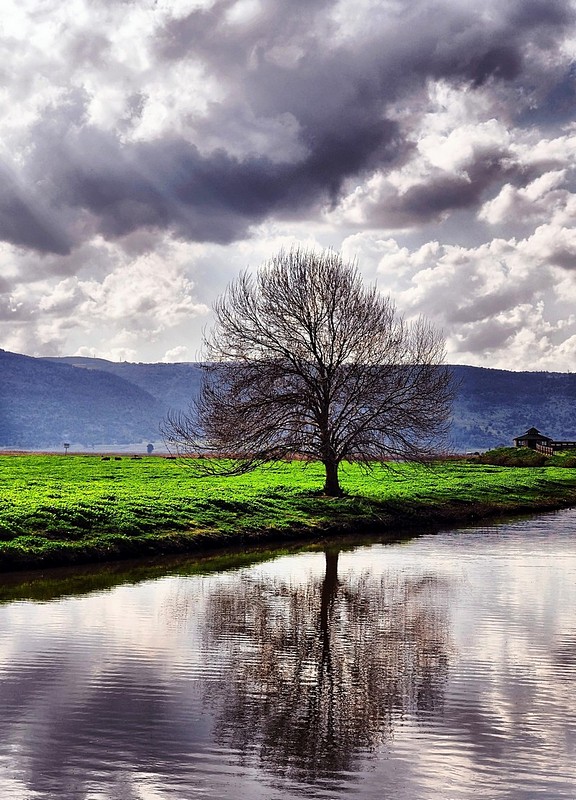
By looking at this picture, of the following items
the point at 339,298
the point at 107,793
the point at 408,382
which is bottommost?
the point at 107,793

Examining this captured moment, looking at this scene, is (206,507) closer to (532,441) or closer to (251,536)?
(251,536)

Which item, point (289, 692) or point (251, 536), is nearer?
point (289, 692)

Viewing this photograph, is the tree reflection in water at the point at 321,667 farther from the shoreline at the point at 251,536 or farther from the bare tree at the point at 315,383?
the bare tree at the point at 315,383

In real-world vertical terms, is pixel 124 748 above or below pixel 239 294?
below

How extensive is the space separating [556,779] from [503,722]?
5.89ft

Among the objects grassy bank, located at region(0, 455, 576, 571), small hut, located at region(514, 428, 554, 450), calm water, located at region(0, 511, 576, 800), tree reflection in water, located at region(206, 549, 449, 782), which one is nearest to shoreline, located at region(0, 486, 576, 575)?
grassy bank, located at region(0, 455, 576, 571)

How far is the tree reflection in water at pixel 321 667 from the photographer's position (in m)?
9.16

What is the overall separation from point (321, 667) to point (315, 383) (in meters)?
29.7

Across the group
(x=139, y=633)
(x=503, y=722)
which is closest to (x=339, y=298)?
(x=139, y=633)

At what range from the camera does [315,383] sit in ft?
138

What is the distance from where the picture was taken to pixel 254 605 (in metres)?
18.3

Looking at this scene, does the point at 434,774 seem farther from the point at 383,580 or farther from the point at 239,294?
the point at 239,294

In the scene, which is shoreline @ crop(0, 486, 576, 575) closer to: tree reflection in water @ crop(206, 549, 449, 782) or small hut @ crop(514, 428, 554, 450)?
tree reflection in water @ crop(206, 549, 449, 782)

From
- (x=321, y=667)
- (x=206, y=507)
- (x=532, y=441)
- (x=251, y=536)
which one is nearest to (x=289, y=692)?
(x=321, y=667)
